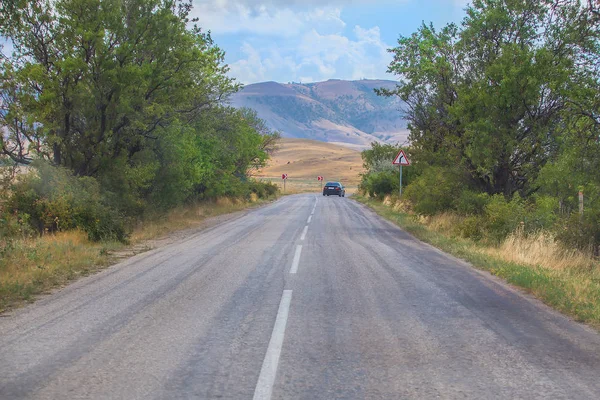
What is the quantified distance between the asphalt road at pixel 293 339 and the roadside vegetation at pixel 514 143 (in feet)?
5.40

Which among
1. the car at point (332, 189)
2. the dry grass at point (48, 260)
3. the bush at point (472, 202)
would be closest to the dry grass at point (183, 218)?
the dry grass at point (48, 260)

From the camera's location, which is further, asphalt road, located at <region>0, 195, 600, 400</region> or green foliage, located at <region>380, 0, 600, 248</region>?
green foliage, located at <region>380, 0, 600, 248</region>

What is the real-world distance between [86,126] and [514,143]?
44.4 feet

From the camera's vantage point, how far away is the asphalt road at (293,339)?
438 cm

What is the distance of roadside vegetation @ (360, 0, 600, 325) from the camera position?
11195 mm

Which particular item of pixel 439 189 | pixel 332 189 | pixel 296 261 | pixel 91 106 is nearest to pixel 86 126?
pixel 91 106

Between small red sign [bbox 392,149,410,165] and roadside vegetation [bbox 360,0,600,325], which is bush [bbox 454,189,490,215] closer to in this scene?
roadside vegetation [bbox 360,0,600,325]

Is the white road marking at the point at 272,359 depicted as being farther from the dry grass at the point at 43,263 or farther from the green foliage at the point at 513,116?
the green foliage at the point at 513,116

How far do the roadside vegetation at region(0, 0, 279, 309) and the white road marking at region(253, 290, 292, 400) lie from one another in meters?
4.91

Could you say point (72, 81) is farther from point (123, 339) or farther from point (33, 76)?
point (123, 339)

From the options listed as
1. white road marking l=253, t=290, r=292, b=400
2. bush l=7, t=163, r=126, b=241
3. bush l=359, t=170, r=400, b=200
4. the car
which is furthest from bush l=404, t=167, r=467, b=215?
the car

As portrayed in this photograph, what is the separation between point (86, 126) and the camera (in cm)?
1745

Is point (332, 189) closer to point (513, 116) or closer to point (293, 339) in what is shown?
point (513, 116)

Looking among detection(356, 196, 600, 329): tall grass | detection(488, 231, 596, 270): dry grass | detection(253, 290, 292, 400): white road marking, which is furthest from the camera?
detection(488, 231, 596, 270): dry grass
